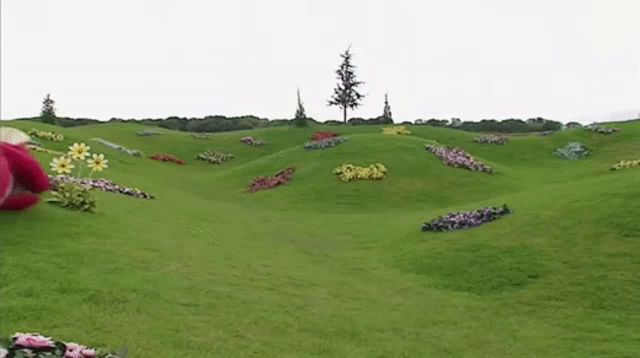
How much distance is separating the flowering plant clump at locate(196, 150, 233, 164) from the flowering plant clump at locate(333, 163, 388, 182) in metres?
17.2

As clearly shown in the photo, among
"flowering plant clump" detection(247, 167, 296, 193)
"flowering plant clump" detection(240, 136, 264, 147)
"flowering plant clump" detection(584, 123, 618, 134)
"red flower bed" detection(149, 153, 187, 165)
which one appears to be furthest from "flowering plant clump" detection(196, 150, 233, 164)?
"flowering plant clump" detection(584, 123, 618, 134)

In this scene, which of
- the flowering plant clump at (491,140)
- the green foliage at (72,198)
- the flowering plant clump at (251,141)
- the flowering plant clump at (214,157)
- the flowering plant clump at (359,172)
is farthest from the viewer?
the flowering plant clump at (251,141)

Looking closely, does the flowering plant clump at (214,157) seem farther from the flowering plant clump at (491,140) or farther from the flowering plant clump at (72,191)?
the flowering plant clump at (72,191)

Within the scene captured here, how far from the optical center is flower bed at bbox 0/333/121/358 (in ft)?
21.1

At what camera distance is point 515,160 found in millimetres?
39844

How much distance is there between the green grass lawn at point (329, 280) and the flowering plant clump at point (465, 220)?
0.49 metres

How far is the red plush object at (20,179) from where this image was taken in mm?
12625

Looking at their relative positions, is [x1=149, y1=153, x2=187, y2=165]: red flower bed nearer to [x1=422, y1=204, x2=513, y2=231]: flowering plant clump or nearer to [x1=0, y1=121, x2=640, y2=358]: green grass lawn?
[x1=0, y1=121, x2=640, y2=358]: green grass lawn

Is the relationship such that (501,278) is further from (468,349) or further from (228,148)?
(228,148)

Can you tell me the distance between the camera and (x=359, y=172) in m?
28.3

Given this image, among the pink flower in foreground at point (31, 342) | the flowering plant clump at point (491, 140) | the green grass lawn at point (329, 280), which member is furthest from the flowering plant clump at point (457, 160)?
the pink flower in foreground at point (31, 342)

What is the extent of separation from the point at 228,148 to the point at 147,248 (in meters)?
37.4

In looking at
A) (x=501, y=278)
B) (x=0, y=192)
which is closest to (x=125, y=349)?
(x=0, y=192)

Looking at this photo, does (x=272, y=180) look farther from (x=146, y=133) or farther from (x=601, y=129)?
(x=601, y=129)
